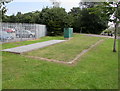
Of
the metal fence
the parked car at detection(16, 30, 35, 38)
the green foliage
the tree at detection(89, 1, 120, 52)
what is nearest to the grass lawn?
the tree at detection(89, 1, 120, 52)

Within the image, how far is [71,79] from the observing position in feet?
12.0

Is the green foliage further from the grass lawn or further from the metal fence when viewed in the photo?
the grass lawn

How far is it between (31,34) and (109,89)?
13.4 meters

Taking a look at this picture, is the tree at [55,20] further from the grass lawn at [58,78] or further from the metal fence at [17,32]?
the grass lawn at [58,78]

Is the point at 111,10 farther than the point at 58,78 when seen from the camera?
Yes

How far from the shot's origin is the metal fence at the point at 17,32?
38.5 ft

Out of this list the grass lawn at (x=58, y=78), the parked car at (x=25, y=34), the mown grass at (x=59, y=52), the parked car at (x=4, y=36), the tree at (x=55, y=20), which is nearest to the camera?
the grass lawn at (x=58, y=78)

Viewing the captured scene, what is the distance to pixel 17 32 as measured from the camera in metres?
13.5

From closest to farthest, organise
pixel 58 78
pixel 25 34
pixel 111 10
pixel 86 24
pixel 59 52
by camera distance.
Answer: pixel 58 78 < pixel 59 52 < pixel 111 10 < pixel 25 34 < pixel 86 24

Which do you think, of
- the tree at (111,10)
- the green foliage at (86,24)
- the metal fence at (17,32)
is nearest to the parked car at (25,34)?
the metal fence at (17,32)

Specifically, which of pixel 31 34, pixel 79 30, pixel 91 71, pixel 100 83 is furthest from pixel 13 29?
pixel 79 30

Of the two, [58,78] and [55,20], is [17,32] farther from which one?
[58,78]

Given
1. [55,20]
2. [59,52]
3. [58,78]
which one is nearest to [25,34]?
[59,52]

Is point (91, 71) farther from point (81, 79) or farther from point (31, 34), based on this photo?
point (31, 34)
